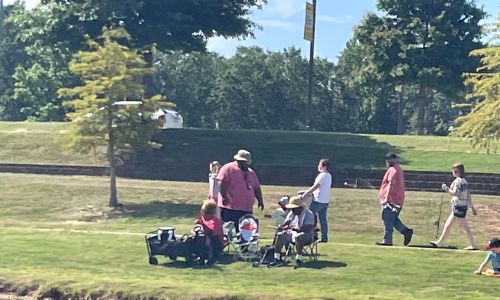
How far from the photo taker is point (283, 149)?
33844 millimetres

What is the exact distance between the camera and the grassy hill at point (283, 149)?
100ft

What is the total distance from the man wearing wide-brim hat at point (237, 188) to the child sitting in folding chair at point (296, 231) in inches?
41.4

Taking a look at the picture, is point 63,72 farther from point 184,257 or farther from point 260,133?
point 184,257

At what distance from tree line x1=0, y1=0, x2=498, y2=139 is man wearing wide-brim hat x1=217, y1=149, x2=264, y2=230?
48.2 ft

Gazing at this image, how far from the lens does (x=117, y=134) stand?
2473 centimetres

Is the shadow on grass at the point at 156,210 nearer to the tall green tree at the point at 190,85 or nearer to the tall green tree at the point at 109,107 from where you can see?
the tall green tree at the point at 109,107

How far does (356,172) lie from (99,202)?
8298 mm

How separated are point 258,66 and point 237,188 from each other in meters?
61.6

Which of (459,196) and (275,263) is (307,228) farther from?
(459,196)

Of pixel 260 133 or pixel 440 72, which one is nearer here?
pixel 260 133

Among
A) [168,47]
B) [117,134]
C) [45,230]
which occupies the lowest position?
[45,230]

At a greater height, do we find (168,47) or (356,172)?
(168,47)

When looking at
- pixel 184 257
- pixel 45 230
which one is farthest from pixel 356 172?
pixel 184 257

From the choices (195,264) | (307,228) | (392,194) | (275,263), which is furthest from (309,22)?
(275,263)
